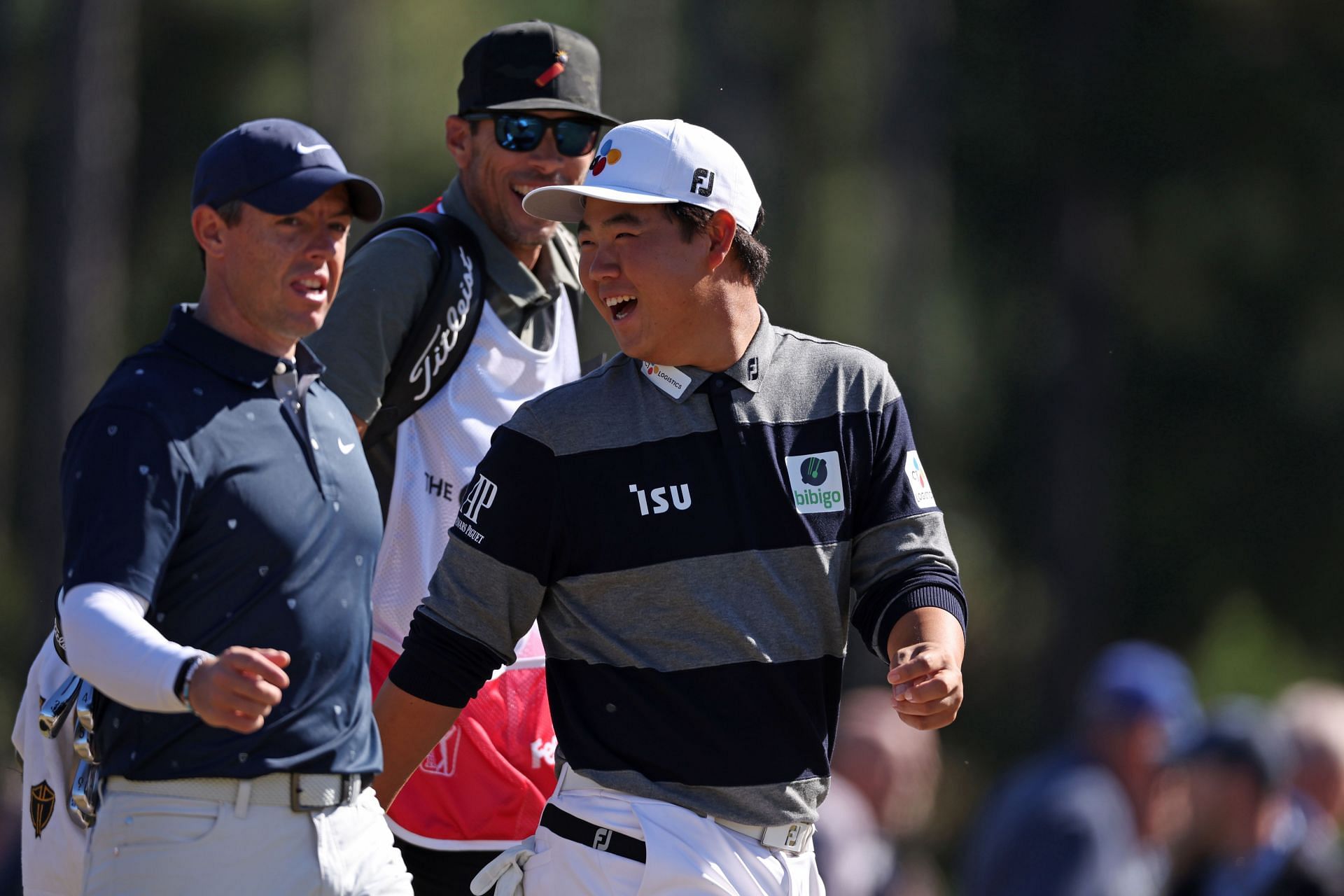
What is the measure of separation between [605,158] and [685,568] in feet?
2.99

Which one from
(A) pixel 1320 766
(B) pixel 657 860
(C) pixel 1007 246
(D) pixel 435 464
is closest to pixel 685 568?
(B) pixel 657 860

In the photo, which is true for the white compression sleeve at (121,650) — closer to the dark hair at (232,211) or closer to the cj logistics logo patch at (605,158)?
the dark hair at (232,211)

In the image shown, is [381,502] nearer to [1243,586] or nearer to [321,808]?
[321,808]

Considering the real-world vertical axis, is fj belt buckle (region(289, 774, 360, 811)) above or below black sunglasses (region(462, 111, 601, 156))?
below

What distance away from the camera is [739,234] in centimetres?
421

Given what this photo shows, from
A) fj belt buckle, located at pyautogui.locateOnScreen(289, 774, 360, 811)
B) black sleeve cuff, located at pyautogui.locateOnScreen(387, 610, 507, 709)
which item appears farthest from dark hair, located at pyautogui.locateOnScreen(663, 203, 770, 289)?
fj belt buckle, located at pyautogui.locateOnScreen(289, 774, 360, 811)

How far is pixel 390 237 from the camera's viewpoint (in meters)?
4.89

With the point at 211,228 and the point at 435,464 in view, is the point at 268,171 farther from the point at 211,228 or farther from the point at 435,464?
the point at 435,464

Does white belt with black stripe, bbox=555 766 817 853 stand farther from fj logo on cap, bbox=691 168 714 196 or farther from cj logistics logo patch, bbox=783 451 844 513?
fj logo on cap, bbox=691 168 714 196

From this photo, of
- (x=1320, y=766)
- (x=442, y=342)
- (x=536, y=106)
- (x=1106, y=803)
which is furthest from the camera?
(x=1320, y=766)

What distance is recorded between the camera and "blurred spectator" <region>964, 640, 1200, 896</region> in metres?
7.74

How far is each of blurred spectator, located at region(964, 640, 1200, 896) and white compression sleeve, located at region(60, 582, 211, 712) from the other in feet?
16.4

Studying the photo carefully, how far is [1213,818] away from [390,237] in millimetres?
4324

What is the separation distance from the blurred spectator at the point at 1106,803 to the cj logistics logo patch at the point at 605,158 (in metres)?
4.46
